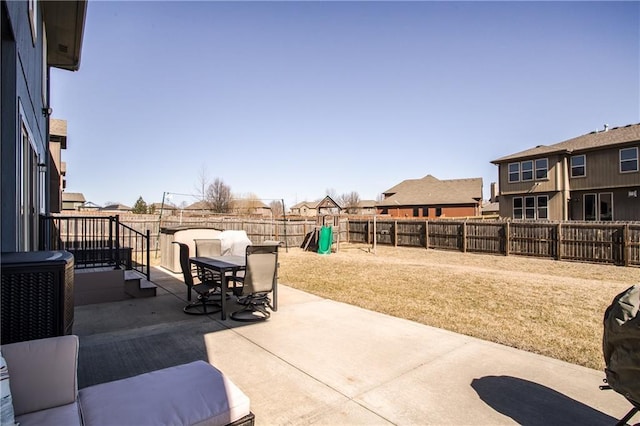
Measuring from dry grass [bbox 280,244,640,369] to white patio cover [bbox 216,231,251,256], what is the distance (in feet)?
4.53

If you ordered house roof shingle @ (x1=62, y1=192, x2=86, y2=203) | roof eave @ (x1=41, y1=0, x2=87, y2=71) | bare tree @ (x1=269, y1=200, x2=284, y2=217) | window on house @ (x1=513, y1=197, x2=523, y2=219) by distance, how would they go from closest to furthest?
roof eave @ (x1=41, y1=0, x2=87, y2=71), bare tree @ (x1=269, y1=200, x2=284, y2=217), window on house @ (x1=513, y1=197, x2=523, y2=219), house roof shingle @ (x1=62, y1=192, x2=86, y2=203)

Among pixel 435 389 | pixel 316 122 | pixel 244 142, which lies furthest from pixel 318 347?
pixel 244 142

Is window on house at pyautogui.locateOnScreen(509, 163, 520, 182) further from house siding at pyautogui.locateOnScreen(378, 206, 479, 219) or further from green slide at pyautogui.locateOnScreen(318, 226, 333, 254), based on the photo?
green slide at pyautogui.locateOnScreen(318, 226, 333, 254)

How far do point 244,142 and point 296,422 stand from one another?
84.7ft

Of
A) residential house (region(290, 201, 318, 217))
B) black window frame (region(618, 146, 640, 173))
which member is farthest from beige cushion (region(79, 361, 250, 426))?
residential house (region(290, 201, 318, 217))

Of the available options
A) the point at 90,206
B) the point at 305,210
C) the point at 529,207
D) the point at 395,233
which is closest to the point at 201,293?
the point at 90,206

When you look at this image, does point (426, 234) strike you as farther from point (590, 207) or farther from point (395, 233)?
point (590, 207)

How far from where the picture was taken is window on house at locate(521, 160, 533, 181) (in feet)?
71.3

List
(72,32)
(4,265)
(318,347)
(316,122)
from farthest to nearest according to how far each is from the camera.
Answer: (316,122), (72,32), (318,347), (4,265)

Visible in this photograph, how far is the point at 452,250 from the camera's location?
17844 mm

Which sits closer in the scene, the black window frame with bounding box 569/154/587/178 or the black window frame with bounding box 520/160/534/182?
the black window frame with bounding box 569/154/587/178

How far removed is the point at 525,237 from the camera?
15258 millimetres

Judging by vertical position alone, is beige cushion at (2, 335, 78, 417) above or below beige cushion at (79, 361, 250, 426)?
above

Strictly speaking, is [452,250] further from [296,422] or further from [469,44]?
[296,422]
